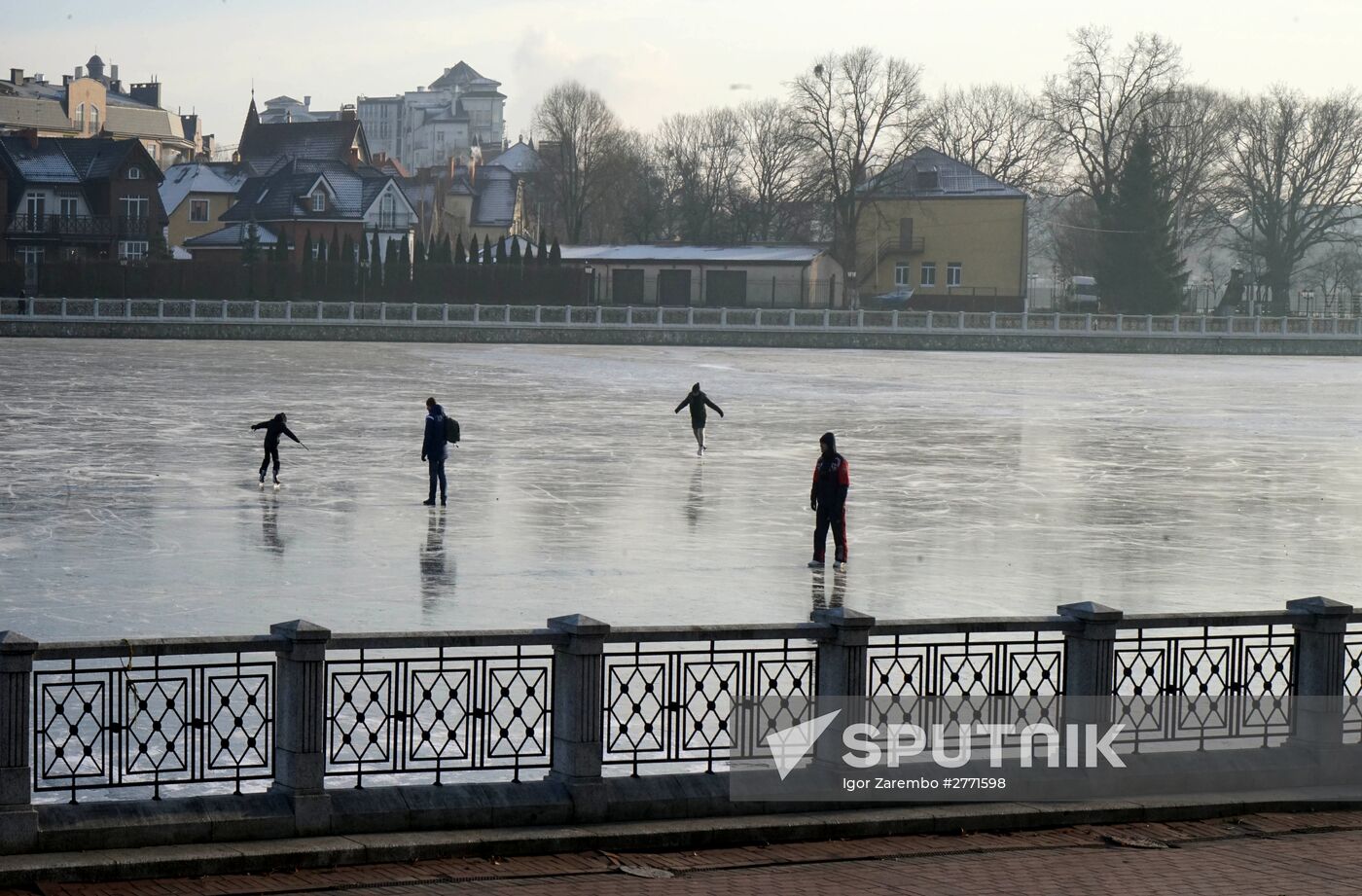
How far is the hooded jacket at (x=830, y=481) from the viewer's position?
18.9 m

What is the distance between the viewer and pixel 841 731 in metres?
9.75

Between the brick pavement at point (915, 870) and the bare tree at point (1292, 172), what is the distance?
312 ft

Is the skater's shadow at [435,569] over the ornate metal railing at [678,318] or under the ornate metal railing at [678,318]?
under

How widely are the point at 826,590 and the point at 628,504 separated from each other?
7.38 m

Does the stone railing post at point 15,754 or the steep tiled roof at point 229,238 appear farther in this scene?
the steep tiled roof at point 229,238

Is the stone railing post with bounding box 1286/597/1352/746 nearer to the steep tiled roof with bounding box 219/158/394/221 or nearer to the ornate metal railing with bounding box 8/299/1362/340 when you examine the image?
the ornate metal railing with bounding box 8/299/1362/340

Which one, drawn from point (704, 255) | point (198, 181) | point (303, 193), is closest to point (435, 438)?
point (704, 255)

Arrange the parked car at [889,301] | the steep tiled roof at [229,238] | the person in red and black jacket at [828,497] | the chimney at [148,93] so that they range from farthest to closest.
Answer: the chimney at [148,93], the steep tiled roof at [229,238], the parked car at [889,301], the person in red and black jacket at [828,497]

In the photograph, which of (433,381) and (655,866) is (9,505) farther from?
(433,381)

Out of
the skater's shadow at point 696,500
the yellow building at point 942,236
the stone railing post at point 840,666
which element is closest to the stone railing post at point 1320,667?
the stone railing post at point 840,666

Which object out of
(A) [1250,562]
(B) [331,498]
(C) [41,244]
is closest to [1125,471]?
(A) [1250,562]

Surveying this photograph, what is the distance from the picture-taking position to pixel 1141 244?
305 ft

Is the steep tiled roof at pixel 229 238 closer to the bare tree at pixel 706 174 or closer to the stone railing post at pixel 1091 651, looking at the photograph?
the bare tree at pixel 706 174

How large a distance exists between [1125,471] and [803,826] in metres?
21.8
